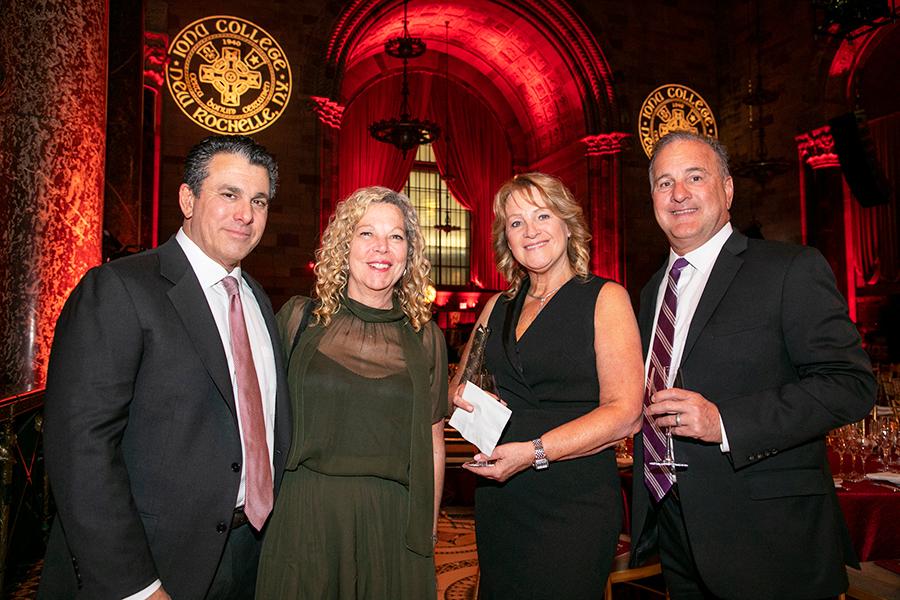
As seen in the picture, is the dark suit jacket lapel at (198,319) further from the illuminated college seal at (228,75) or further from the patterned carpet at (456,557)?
the illuminated college seal at (228,75)

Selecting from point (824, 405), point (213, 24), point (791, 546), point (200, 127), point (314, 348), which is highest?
point (213, 24)

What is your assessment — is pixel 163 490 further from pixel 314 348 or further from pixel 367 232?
pixel 367 232

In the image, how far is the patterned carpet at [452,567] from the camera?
10.9 ft

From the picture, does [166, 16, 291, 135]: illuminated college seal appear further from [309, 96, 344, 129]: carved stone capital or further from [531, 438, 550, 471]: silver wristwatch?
[531, 438, 550, 471]: silver wristwatch

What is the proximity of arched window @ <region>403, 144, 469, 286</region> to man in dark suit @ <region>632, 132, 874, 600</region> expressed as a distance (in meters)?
14.7

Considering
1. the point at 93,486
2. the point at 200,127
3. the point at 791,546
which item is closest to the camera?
the point at 93,486

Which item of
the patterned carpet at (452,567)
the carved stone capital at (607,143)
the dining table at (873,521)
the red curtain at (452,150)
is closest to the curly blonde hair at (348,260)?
the patterned carpet at (452,567)

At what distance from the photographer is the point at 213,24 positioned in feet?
35.3

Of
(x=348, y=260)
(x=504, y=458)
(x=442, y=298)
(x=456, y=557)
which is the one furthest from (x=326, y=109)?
(x=504, y=458)

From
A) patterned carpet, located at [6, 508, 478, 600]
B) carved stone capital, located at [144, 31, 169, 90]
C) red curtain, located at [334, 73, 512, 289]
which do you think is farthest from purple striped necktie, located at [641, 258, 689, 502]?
red curtain, located at [334, 73, 512, 289]

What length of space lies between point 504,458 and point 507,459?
1 cm

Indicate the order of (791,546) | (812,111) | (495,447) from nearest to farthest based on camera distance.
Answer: (791,546)
(495,447)
(812,111)

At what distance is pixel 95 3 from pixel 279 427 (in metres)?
3.03

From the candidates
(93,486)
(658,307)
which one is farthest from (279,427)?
(658,307)
